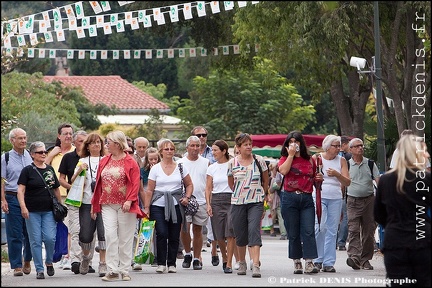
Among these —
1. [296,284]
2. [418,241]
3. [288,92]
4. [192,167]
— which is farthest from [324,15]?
[288,92]

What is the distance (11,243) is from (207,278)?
106 inches

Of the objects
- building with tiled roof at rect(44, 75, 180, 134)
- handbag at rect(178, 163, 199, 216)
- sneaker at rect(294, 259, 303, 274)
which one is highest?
handbag at rect(178, 163, 199, 216)

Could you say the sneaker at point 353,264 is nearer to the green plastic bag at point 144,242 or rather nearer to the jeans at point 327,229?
the jeans at point 327,229

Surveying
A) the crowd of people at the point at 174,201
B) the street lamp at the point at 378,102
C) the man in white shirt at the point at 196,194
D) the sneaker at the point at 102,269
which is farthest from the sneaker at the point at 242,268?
the street lamp at the point at 378,102

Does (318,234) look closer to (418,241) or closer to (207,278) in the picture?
(207,278)

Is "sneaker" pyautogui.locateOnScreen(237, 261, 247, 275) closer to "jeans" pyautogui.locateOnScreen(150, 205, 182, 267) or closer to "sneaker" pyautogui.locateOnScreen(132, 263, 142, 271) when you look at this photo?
"jeans" pyautogui.locateOnScreen(150, 205, 182, 267)

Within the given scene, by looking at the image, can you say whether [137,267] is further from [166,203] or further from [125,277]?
[125,277]

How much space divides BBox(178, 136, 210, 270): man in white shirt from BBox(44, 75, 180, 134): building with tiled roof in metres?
50.5

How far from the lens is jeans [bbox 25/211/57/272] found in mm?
14750

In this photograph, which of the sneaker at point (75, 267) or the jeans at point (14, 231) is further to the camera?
the sneaker at point (75, 267)

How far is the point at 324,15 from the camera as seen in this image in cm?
2569

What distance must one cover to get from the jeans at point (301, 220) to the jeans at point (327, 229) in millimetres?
649

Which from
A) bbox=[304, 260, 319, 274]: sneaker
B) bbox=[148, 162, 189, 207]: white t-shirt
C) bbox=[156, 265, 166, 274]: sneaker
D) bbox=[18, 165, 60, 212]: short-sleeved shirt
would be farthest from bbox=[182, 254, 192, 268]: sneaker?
bbox=[18, 165, 60, 212]: short-sleeved shirt

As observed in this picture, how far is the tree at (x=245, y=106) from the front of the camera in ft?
168
